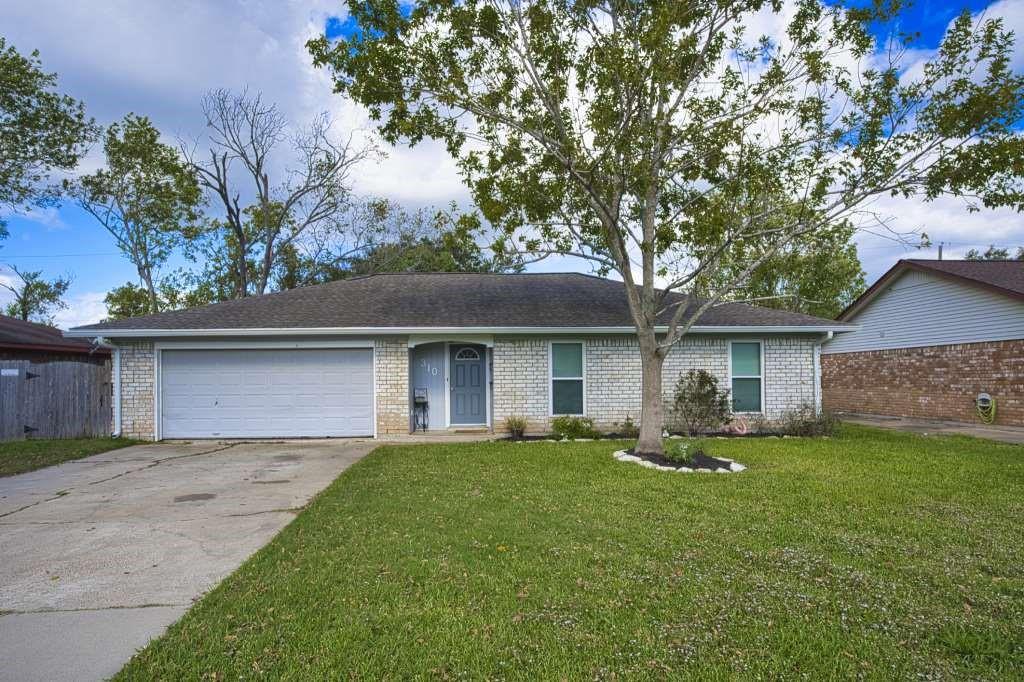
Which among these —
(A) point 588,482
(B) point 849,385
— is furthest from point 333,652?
(B) point 849,385

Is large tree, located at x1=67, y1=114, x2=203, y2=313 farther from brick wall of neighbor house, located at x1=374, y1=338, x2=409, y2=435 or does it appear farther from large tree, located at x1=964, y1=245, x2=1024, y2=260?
large tree, located at x1=964, y1=245, x2=1024, y2=260

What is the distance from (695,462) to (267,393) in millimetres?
9168

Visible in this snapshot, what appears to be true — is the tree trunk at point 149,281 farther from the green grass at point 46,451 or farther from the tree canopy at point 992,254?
the tree canopy at point 992,254

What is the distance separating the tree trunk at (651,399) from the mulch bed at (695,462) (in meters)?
0.37

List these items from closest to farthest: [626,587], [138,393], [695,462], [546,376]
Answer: [626,587] → [695,462] → [138,393] → [546,376]

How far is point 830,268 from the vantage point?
90.7 feet

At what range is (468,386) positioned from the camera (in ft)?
45.1

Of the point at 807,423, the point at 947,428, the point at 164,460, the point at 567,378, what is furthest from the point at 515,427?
the point at 947,428

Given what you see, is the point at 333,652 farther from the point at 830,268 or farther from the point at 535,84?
the point at 830,268

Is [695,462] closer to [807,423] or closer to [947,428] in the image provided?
[807,423]

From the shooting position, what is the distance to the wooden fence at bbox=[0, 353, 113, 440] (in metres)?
13.1

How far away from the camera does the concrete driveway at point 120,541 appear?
3432mm

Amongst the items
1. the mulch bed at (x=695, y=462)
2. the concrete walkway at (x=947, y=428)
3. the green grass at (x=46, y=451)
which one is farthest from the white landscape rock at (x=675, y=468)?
the green grass at (x=46, y=451)

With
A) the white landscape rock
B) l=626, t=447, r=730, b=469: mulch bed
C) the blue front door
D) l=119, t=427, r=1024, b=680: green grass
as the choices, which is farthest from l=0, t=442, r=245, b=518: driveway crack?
l=626, t=447, r=730, b=469: mulch bed
